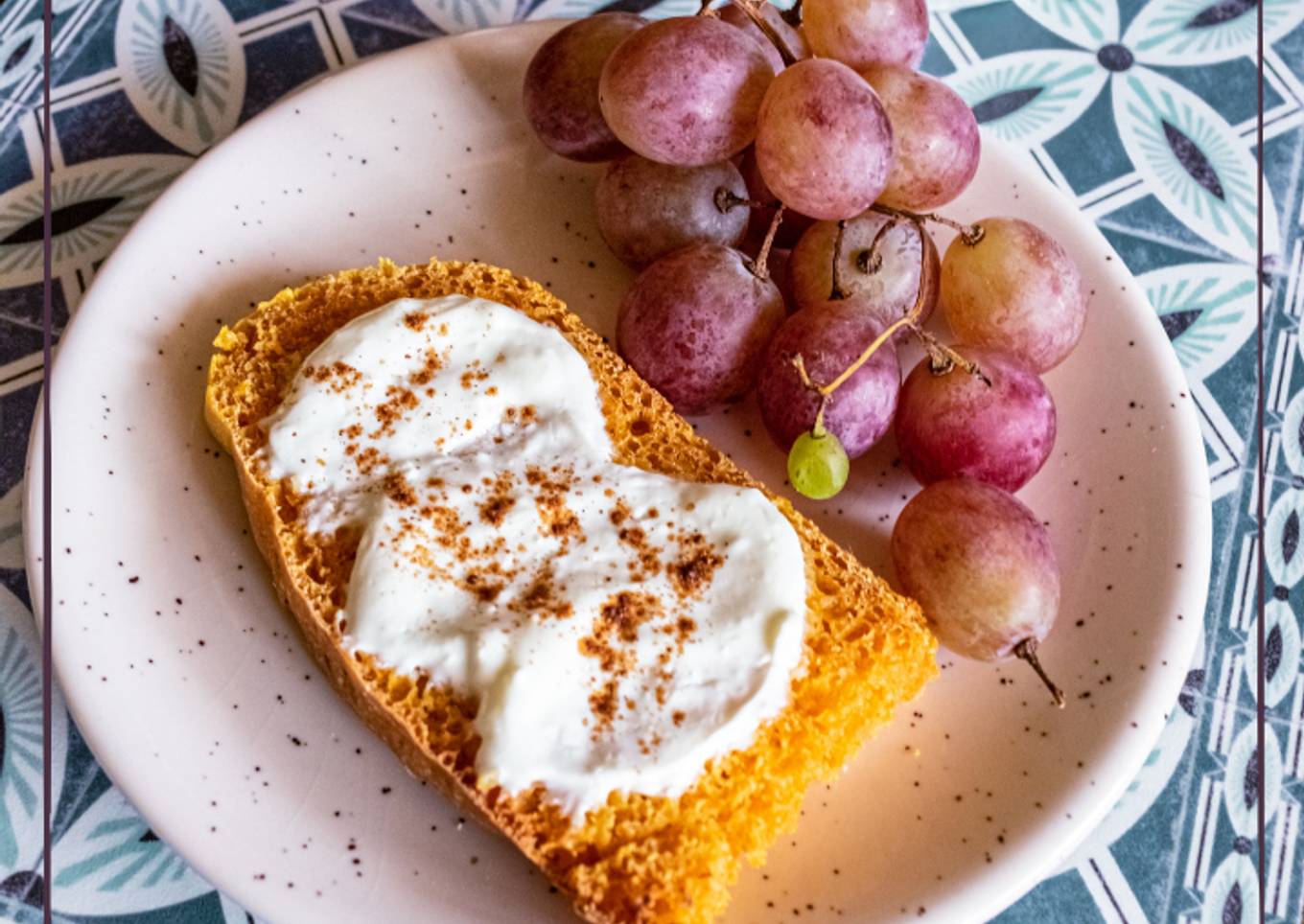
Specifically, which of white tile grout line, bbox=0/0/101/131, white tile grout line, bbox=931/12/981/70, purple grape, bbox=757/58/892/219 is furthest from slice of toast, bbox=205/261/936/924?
white tile grout line, bbox=931/12/981/70

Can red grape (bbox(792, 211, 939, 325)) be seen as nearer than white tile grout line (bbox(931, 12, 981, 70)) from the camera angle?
Yes

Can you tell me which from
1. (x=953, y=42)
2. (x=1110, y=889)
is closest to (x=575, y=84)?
(x=953, y=42)

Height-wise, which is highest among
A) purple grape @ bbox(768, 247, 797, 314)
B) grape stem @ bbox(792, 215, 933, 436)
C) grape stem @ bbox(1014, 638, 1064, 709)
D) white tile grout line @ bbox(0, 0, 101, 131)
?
white tile grout line @ bbox(0, 0, 101, 131)

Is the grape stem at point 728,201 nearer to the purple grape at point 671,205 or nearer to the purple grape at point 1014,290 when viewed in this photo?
the purple grape at point 671,205

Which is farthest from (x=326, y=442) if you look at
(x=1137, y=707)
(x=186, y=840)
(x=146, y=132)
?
(x=1137, y=707)

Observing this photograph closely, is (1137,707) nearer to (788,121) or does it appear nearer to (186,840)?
(788,121)

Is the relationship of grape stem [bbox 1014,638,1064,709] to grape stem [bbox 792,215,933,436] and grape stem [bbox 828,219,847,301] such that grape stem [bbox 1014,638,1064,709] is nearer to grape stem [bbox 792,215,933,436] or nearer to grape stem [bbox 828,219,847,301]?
grape stem [bbox 792,215,933,436]

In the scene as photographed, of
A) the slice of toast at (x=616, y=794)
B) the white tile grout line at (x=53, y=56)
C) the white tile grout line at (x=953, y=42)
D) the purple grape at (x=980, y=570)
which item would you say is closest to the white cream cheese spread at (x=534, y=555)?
the slice of toast at (x=616, y=794)

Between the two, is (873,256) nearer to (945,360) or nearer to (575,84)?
(945,360)
